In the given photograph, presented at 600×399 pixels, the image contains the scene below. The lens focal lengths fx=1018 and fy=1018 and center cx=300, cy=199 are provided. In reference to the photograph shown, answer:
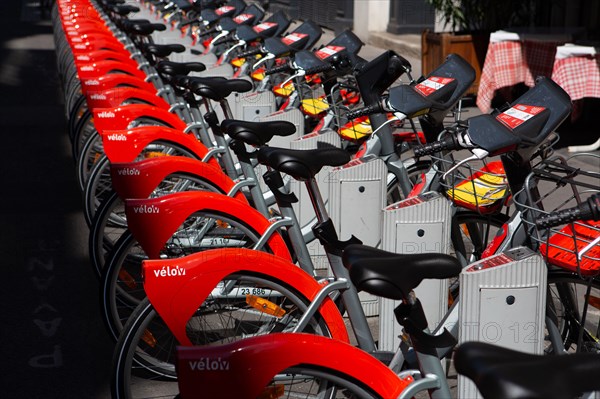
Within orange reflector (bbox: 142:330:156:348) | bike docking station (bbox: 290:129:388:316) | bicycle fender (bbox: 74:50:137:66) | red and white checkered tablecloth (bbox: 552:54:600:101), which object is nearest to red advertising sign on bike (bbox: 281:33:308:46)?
bicycle fender (bbox: 74:50:137:66)

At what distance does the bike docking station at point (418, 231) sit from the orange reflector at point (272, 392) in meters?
1.36

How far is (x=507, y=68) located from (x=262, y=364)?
7698 mm

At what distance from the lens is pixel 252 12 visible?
9461 millimetres

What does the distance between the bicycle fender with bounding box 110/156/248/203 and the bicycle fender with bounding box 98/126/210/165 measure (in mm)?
542

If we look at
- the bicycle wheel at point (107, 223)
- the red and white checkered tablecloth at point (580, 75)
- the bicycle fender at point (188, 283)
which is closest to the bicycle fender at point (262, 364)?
the bicycle fender at point (188, 283)

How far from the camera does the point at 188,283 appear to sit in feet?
10.5

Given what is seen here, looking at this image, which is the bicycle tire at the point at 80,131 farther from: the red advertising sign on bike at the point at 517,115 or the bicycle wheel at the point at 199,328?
the red advertising sign on bike at the point at 517,115

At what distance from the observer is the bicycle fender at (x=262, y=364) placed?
2.48 metres

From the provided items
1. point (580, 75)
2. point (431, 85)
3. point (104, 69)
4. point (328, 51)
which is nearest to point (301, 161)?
point (431, 85)

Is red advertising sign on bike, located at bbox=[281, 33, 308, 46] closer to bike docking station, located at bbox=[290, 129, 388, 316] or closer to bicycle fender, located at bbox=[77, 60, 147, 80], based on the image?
bicycle fender, located at bbox=[77, 60, 147, 80]

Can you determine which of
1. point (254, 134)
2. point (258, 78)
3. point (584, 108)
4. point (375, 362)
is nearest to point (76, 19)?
point (258, 78)

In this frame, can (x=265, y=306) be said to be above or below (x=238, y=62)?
above

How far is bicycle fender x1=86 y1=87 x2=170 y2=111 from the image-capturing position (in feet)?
20.7

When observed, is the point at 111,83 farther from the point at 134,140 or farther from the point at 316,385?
the point at 316,385
